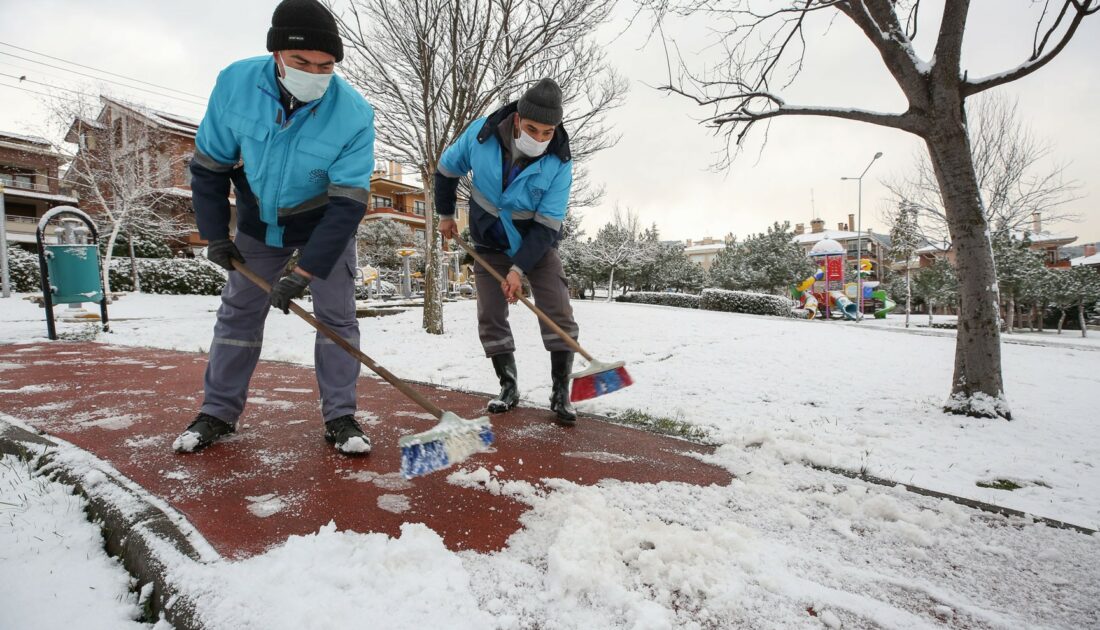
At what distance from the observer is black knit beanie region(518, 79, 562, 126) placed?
2.60 meters

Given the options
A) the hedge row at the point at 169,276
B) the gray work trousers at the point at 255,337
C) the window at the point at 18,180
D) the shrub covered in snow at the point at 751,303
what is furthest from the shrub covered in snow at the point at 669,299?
the window at the point at 18,180

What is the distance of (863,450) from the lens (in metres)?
2.65

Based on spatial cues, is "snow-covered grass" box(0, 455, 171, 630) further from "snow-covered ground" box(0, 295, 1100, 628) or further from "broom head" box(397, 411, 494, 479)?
"broom head" box(397, 411, 494, 479)

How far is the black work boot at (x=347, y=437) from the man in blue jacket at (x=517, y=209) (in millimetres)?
1018

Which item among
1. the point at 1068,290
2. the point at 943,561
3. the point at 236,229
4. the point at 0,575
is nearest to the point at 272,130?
the point at 236,229

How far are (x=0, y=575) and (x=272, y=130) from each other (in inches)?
62.1

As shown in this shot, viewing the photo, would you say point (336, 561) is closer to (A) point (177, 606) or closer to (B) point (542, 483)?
(A) point (177, 606)

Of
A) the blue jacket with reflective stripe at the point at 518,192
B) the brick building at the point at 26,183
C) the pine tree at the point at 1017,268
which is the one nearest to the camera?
the blue jacket with reflective stripe at the point at 518,192

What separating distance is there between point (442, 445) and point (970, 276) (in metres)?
3.79

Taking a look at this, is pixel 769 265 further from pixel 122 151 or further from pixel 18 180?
pixel 18 180

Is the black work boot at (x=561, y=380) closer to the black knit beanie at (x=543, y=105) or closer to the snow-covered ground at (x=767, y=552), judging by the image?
the snow-covered ground at (x=767, y=552)

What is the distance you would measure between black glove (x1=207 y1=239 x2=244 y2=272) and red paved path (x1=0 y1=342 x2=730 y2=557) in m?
0.78

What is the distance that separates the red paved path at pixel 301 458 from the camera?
1583 millimetres

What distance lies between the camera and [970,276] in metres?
3.56
